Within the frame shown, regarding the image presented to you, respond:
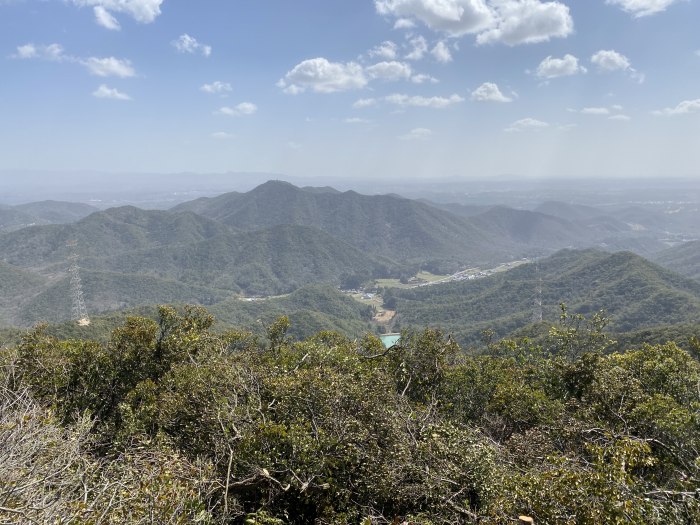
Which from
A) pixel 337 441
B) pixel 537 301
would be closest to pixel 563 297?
pixel 537 301

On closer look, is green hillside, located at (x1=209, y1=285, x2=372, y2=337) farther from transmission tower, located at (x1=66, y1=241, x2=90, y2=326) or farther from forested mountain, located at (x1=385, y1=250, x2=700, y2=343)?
transmission tower, located at (x1=66, y1=241, x2=90, y2=326)

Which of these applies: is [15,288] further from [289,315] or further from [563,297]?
[563,297]

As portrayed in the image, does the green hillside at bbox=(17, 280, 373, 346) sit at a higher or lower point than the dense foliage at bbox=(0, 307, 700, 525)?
lower

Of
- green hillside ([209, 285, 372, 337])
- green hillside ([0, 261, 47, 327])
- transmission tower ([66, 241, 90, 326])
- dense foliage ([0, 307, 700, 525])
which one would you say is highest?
dense foliage ([0, 307, 700, 525])

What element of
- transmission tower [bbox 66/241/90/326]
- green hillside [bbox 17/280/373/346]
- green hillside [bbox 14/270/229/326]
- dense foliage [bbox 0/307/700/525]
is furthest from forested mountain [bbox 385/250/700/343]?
dense foliage [bbox 0/307/700/525]

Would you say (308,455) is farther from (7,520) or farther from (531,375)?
(531,375)
